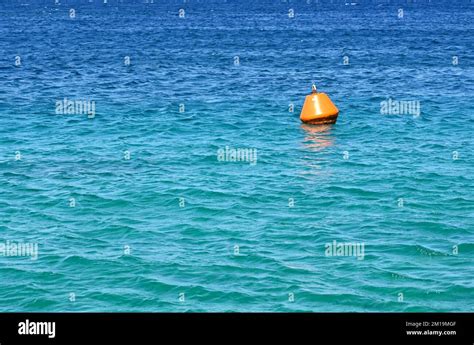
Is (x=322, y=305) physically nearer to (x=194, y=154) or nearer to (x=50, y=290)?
(x=50, y=290)

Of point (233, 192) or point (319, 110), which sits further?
point (319, 110)

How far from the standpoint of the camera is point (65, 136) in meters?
32.3

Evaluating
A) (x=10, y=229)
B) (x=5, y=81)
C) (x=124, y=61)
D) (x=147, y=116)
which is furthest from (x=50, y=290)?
(x=124, y=61)

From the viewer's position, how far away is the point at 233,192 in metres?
24.5

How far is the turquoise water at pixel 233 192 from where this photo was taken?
1722 centimetres

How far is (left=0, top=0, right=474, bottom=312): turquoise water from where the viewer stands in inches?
678

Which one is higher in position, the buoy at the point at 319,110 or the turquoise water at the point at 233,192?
the buoy at the point at 319,110

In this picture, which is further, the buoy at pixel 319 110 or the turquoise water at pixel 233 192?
the buoy at pixel 319 110

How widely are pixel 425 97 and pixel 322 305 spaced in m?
27.1

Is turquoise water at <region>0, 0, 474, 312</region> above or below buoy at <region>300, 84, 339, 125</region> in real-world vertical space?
below

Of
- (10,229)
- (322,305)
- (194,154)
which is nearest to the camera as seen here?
(322,305)

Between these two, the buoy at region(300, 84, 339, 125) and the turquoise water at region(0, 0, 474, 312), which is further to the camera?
the buoy at region(300, 84, 339, 125)

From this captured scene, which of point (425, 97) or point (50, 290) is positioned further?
point (425, 97)

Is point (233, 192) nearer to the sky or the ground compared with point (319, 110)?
nearer to the ground
